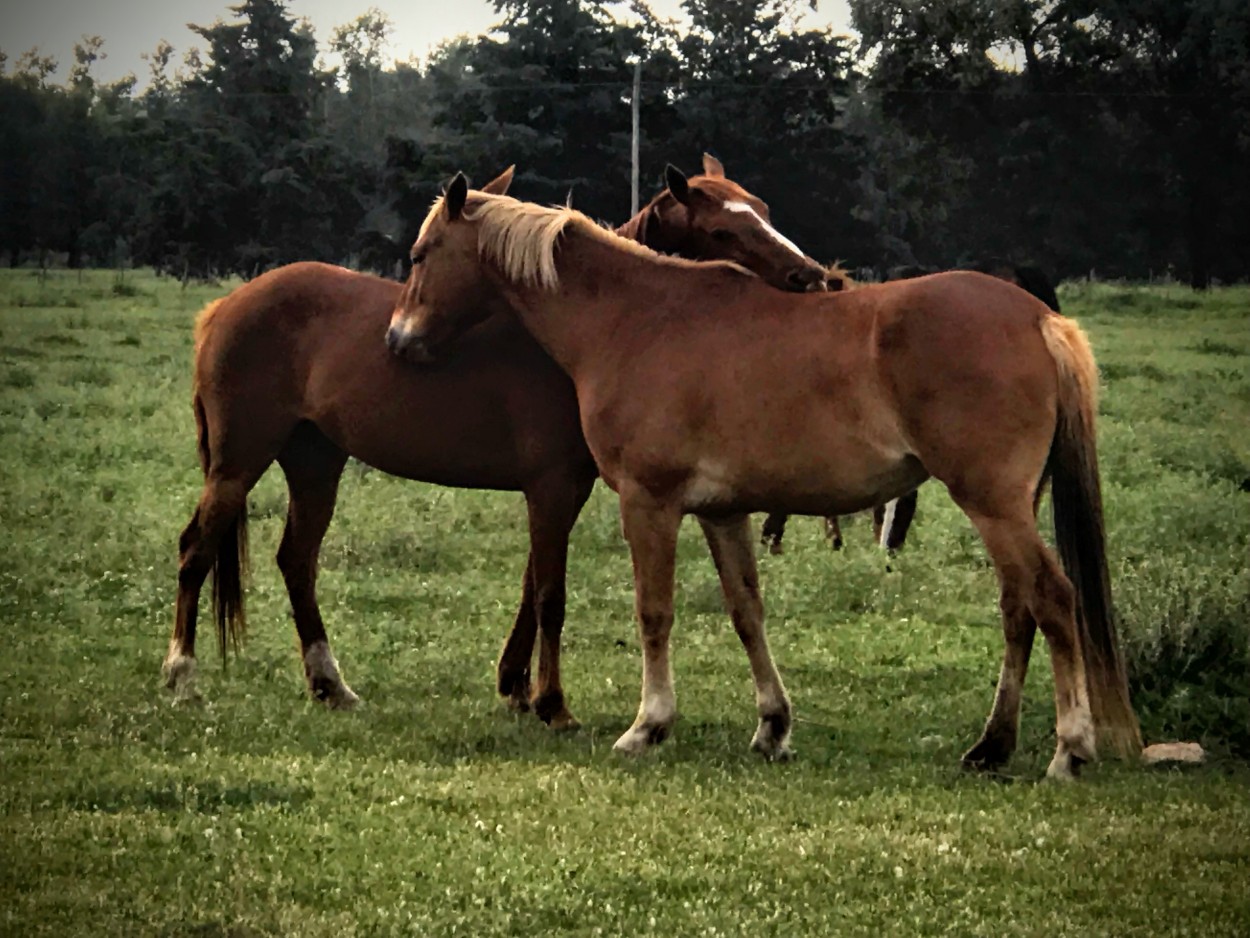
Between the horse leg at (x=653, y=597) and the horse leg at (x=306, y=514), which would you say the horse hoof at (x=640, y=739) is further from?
the horse leg at (x=306, y=514)

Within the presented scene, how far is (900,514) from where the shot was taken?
36.3 ft

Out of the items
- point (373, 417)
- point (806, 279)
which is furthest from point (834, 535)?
point (806, 279)

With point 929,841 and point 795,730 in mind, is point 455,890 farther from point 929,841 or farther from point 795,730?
point 795,730

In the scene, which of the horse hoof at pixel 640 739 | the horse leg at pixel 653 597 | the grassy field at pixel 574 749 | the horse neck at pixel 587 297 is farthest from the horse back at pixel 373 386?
the horse hoof at pixel 640 739

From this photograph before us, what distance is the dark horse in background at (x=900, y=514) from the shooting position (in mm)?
10195

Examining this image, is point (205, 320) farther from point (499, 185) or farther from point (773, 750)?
point (773, 750)

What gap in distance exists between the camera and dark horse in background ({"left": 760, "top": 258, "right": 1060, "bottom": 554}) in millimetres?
10195

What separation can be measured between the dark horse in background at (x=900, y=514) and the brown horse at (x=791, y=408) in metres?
4.10

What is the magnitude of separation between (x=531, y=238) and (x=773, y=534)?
5.09m

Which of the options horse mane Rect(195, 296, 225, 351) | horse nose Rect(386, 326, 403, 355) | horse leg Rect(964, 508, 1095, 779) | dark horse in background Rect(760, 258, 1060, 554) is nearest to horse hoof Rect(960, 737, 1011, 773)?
horse leg Rect(964, 508, 1095, 779)

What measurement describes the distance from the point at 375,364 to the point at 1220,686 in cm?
401

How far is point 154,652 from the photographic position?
8.13m

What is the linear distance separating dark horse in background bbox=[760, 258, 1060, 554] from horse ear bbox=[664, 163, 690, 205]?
3536 mm

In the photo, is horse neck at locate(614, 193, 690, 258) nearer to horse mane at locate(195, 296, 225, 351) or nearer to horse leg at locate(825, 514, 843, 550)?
horse mane at locate(195, 296, 225, 351)
